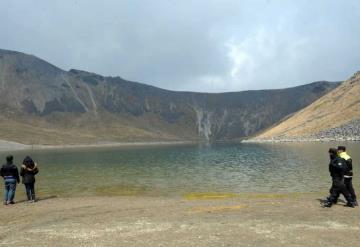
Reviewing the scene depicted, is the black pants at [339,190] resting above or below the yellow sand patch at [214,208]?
above

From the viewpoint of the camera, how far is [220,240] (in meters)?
16.2

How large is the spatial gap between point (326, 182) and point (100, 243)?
2912 cm

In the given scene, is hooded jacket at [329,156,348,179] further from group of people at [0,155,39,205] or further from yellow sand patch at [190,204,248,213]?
group of people at [0,155,39,205]

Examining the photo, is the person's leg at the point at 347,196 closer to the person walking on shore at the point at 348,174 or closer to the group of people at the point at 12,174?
the person walking on shore at the point at 348,174

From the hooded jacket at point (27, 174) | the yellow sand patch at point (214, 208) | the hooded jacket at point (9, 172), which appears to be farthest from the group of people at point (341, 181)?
the hooded jacket at point (9, 172)

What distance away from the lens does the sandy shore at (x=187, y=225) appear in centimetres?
1633

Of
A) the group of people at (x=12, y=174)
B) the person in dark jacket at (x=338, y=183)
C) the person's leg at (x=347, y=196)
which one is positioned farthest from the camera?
the group of people at (x=12, y=174)

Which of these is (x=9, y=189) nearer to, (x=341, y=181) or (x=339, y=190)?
(x=339, y=190)

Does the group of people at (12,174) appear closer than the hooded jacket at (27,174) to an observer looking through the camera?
Yes

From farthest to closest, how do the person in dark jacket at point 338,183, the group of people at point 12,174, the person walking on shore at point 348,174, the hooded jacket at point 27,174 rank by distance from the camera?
the hooded jacket at point 27,174, the group of people at point 12,174, the person walking on shore at point 348,174, the person in dark jacket at point 338,183

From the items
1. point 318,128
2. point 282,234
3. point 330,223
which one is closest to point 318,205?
point 330,223

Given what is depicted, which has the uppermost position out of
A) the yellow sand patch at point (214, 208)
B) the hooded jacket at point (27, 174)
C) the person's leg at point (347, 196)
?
the hooded jacket at point (27, 174)

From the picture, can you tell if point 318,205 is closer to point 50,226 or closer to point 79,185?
point 50,226

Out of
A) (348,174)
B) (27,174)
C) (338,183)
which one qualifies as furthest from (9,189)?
(348,174)
